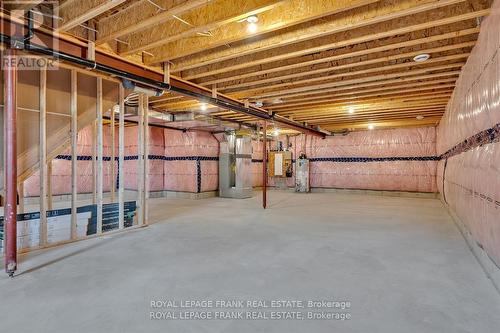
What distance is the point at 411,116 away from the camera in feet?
26.5

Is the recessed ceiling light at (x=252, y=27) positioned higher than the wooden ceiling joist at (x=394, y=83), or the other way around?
the recessed ceiling light at (x=252, y=27)

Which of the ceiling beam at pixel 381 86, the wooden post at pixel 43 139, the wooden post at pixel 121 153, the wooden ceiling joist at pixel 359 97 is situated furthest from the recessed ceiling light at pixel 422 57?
the wooden post at pixel 43 139

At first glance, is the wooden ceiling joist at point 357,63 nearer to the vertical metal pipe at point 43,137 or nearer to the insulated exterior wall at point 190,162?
the vertical metal pipe at point 43,137

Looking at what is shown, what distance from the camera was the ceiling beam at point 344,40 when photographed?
298 centimetres

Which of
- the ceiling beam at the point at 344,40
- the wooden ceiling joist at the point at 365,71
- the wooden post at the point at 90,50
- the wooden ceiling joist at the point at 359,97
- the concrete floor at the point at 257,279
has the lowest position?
the concrete floor at the point at 257,279

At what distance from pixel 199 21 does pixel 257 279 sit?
108 inches

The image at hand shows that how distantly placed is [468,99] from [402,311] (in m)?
3.00

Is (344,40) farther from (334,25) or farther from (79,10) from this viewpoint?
(79,10)

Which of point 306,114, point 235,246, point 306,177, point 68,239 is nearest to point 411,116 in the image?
point 306,114

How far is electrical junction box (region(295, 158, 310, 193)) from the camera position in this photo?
1148 cm

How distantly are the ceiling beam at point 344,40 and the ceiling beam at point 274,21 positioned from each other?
70 centimetres


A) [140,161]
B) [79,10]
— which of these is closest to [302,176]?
[140,161]

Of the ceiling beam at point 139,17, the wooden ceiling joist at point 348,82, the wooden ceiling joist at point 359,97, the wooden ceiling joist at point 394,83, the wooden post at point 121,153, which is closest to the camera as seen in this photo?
the ceiling beam at point 139,17

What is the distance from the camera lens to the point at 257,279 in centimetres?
268
